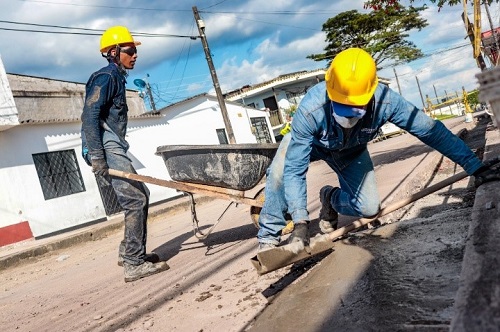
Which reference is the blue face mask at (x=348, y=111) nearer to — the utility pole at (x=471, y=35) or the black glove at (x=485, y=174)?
the black glove at (x=485, y=174)

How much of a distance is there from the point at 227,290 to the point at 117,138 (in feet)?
6.36

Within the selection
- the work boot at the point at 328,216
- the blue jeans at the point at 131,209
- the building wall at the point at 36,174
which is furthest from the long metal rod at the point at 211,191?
the building wall at the point at 36,174

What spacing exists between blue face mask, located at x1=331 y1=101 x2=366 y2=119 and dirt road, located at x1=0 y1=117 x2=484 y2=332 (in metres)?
0.89

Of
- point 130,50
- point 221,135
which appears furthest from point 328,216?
point 221,135

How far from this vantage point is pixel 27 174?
11977 mm

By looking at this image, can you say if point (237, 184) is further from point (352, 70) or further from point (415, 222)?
point (352, 70)

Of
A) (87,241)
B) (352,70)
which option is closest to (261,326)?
(352,70)

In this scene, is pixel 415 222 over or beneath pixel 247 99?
beneath

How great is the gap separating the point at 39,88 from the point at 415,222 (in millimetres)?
16725

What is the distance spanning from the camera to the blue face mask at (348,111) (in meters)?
2.51

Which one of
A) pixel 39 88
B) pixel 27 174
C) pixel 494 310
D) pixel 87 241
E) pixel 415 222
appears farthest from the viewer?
pixel 39 88

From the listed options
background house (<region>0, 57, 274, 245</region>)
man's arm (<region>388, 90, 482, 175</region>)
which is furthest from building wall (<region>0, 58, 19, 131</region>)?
man's arm (<region>388, 90, 482, 175</region>)

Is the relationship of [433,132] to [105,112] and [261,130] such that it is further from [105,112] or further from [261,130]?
[261,130]

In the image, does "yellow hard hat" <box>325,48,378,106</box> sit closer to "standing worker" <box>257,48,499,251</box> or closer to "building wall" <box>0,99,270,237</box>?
"standing worker" <box>257,48,499,251</box>
